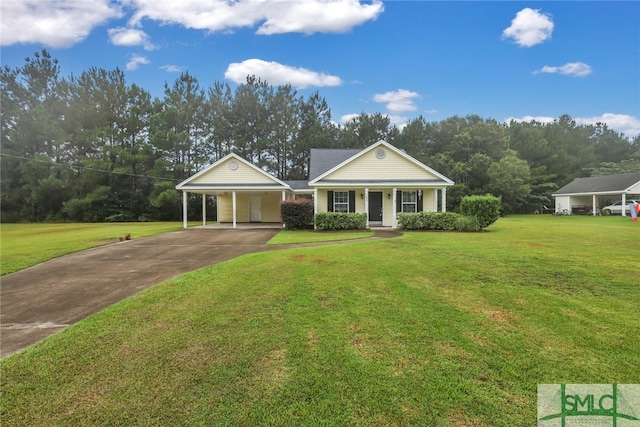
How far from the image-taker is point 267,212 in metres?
25.0

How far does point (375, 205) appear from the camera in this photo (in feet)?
62.6

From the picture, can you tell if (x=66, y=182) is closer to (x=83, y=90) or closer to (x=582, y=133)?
(x=83, y=90)

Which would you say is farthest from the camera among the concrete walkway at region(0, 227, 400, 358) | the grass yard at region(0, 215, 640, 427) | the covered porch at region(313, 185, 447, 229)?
the covered porch at region(313, 185, 447, 229)

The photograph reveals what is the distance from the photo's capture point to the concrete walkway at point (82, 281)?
4.77 metres

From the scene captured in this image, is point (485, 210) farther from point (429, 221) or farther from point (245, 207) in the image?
point (245, 207)

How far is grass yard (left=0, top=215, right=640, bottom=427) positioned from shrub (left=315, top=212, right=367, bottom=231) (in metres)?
9.79

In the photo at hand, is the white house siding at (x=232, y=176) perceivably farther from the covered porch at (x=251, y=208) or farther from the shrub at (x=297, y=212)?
the shrub at (x=297, y=212)

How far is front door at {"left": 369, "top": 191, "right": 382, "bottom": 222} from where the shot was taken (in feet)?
62.4

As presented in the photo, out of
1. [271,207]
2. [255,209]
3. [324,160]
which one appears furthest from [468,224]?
[255,209]

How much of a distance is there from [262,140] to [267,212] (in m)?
13.9

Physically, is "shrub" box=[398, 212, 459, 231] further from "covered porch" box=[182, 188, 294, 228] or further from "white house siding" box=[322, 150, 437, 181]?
"covered porch" box=[182, 188, 294, 228]

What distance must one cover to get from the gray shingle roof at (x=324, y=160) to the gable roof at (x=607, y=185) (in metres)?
26.0

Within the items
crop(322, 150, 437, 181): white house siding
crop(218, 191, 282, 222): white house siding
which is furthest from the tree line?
crop(322, 150, 437, 181): white house siding

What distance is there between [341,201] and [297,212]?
120 inches
